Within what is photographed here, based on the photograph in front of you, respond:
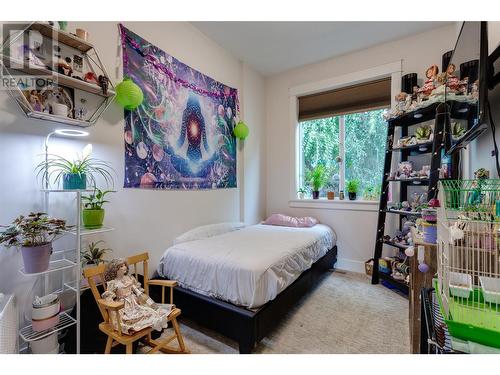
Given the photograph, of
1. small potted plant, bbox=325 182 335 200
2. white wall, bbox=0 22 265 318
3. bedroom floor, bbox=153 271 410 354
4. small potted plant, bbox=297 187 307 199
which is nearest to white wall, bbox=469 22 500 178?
bedroom floor, bbox=153 271 410 354

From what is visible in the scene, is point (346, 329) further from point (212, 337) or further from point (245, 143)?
point (245, 143)

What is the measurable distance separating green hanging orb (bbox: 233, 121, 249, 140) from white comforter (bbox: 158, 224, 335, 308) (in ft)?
4.67

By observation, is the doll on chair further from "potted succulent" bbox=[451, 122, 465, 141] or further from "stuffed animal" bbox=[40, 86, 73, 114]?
"potted succulent" bbox=[451, 122, 465, 141]

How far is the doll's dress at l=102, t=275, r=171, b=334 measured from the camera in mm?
1389

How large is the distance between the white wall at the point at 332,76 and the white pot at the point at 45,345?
3028 millimetres

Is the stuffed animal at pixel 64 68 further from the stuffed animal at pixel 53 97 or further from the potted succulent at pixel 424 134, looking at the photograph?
the potted succulent at pixel 424 134

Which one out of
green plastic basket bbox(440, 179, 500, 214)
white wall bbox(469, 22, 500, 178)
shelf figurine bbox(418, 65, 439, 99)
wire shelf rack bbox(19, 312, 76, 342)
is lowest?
wire shelf rack bbox(19, 312, 76, 342)

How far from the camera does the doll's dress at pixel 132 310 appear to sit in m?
1.39

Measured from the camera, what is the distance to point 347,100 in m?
3.35

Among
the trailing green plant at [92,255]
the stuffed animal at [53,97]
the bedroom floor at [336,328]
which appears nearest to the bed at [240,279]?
the bedroom floor at [336,328]

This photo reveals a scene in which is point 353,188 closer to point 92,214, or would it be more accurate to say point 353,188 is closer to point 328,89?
point 328,89

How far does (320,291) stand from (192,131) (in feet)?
7.64

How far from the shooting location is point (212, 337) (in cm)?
187

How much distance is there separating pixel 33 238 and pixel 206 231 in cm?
158
